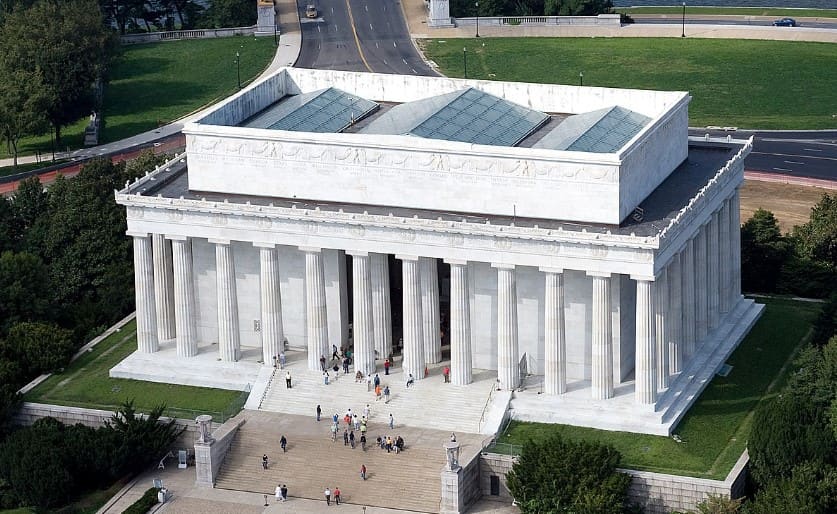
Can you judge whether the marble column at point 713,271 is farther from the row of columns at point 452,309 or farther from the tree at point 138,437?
the tree at point 138,437

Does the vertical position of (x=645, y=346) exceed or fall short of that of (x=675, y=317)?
it falls short

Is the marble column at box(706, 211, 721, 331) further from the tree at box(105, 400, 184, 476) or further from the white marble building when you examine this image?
the tree at box(105, 400, 184, 476)

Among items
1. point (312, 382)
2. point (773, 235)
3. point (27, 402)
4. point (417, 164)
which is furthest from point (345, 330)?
point (773, 235)

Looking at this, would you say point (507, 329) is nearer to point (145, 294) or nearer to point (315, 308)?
point (315, 308)

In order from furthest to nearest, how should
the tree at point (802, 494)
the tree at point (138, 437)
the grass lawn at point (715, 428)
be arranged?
the tree at point (138, 437)
the grass lawn at point (715, 428)
the tree at point (802, 494)

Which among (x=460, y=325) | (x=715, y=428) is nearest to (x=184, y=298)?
(x=460, y=325)

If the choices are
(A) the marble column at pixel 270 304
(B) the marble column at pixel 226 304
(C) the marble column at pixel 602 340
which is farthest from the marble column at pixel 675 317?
(B) the marble column at pixel 226 304
